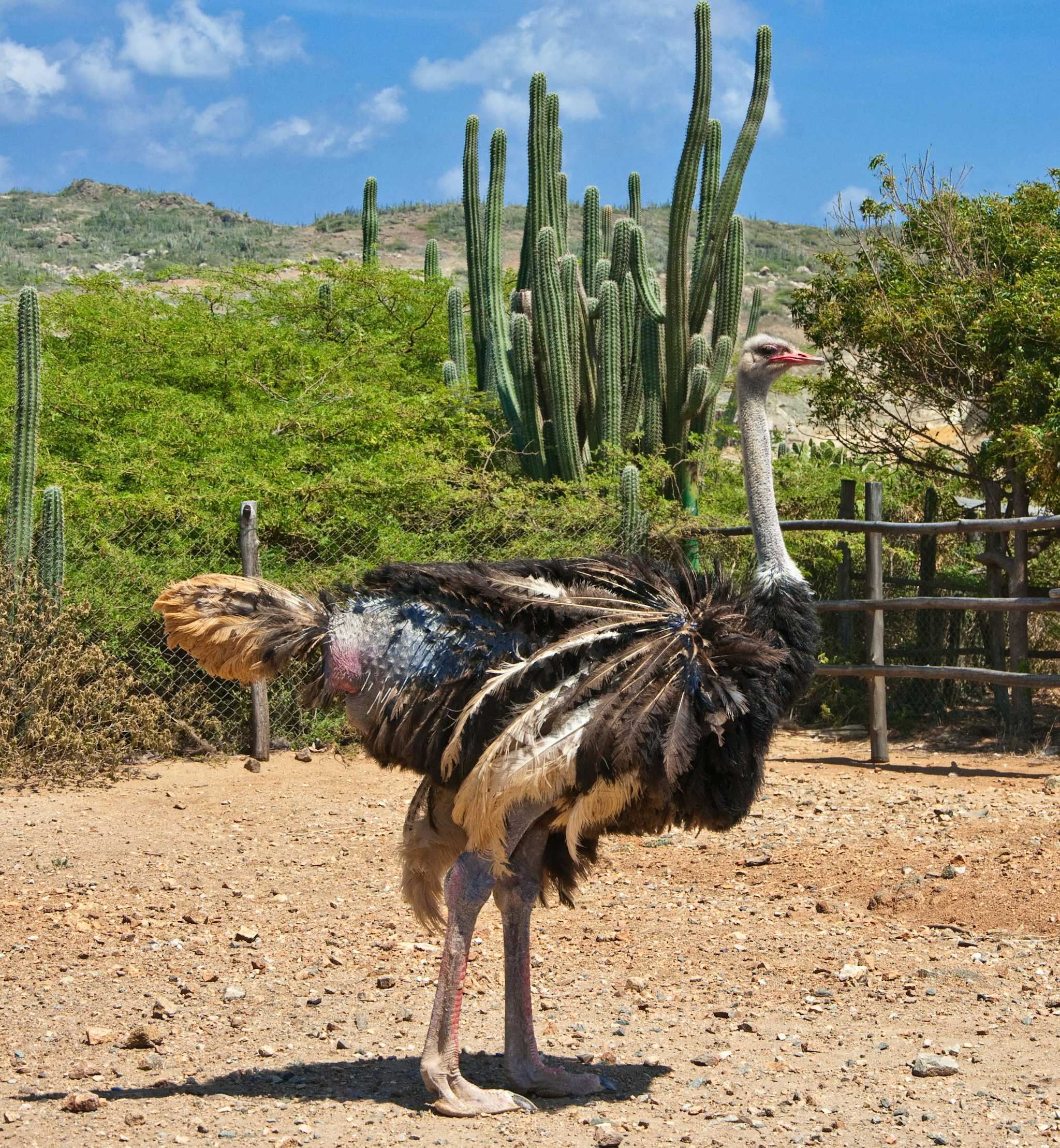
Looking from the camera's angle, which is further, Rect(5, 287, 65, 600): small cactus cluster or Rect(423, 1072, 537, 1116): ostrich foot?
Rect(5, 287, 65, 600): small cactus cluster

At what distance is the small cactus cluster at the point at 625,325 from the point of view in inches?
444

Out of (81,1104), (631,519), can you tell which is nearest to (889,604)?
(631,519)

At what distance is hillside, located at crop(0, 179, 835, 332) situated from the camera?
4359 cm

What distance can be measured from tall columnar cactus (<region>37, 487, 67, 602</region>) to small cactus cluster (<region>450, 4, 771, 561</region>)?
442cm

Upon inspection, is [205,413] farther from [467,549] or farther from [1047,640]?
[1047,640]

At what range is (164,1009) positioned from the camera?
4426 millimetres

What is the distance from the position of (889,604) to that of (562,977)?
4.59 meters

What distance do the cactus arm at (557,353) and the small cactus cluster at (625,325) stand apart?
1cm

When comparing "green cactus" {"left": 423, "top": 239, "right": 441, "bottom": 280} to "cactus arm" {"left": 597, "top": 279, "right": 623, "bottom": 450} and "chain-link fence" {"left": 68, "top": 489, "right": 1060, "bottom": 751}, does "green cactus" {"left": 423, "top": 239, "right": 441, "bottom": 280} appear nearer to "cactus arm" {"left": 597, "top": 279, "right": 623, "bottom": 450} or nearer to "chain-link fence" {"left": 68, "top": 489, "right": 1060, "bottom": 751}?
"cactus arm" {"left": 597, "top": 279, "right": 623, "bottom": 450}

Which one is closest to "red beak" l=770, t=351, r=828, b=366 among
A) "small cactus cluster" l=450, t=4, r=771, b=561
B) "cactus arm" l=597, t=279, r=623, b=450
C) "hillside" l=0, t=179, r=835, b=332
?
"small cactus cluster" l=450, t=4, r=771, b=561

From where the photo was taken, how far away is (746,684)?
148 inches

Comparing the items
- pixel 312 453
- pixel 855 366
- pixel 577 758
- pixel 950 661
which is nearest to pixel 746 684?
pixel 577 758

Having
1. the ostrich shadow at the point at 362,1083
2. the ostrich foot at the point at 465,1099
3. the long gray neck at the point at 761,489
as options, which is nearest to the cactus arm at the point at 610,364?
the long gray neck at the point at 761,489

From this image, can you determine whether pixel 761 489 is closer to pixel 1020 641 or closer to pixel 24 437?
pixel 1020 641
